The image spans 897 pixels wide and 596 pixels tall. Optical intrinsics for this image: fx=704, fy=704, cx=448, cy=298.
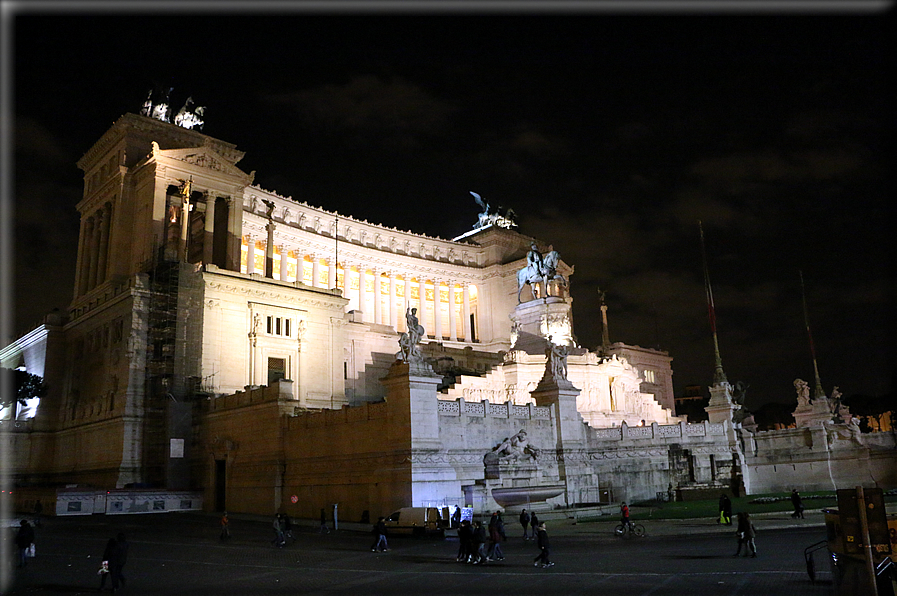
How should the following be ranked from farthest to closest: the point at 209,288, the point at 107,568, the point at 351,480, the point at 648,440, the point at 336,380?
the point at 336,380 < the point at 209,288 < the point at 648,440 < the point at 351,480 < the point at 107,568

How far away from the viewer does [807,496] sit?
3862cm

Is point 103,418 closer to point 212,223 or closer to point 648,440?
point 212,223

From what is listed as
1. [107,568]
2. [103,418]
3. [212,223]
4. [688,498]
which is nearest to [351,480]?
[107,568]

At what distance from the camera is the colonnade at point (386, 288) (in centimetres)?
8144

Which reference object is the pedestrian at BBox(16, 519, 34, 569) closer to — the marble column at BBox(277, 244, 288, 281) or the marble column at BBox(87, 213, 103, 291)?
the marble column at BBox(87, 213, 103, 291)

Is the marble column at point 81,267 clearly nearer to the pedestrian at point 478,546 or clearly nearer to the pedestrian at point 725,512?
the pedestrian at point 478,546

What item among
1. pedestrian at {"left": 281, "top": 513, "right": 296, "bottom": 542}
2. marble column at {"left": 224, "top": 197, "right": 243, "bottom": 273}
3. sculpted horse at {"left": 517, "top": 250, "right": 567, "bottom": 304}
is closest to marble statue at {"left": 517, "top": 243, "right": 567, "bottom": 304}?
sculpted horse at {"left": 517, "top": 250, "right": 567, "bottom": 304}

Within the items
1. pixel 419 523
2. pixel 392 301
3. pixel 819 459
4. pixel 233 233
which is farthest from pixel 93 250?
pixel 819 459

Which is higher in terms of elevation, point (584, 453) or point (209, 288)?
point (209, 288)

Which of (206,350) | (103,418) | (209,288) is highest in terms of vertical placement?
(209,288)

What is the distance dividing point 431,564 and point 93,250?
188ft

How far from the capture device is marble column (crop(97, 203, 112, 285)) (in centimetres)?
6425

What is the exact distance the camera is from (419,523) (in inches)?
1111

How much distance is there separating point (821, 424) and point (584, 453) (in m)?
15.7
